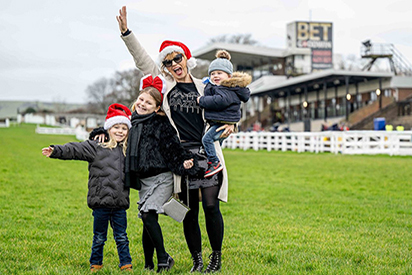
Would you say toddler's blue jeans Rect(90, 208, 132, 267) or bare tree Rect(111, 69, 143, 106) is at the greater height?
bare tree Rect(111, 69, 143, 106)

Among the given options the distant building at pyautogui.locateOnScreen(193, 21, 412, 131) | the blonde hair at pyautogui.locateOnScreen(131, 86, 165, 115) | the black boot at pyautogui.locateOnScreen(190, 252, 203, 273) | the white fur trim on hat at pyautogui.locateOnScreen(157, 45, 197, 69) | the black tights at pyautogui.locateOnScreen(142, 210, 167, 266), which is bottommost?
the black boot at pyautogui.locateOnScreen(190, 252, 203, 273)

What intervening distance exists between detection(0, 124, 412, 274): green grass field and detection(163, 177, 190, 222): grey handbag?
60 cm

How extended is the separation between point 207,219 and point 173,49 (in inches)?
60.6

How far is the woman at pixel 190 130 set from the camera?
4.42 m

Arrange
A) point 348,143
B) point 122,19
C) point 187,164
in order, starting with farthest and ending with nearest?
point 348,143
point 122,19
point 187,164

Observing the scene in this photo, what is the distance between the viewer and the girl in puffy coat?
446 cm

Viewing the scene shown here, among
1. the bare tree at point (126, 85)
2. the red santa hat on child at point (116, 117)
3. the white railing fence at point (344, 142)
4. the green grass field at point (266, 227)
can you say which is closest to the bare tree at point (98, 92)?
the bare tree at point (126, 85)

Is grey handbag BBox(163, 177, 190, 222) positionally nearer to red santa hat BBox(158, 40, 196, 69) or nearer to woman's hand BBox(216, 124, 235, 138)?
woman's hand BBox(216, 124, 235, 138)

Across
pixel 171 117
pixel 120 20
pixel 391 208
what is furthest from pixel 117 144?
pixel 391 208

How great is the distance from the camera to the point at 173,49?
4559 mm

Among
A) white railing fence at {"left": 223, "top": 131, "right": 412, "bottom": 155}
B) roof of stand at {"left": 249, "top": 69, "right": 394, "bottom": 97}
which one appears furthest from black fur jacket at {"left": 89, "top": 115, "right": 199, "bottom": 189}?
roof of stand at {"left": 249, "top": 69, "right": 394, "bottom": 97}

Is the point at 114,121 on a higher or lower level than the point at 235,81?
lower

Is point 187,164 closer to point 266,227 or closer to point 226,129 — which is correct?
point 226,129

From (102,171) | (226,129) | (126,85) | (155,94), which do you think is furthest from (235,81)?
(126,85)
